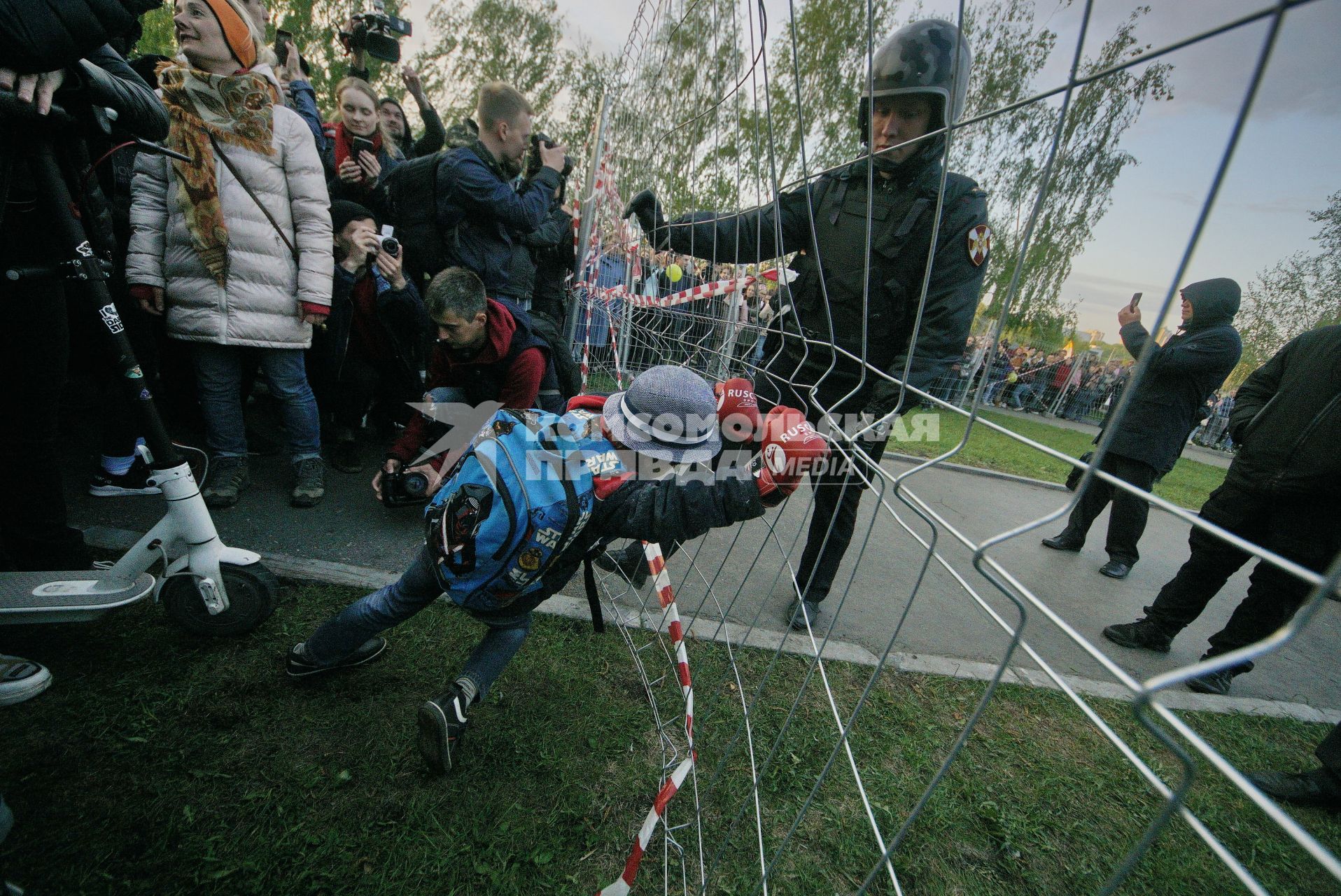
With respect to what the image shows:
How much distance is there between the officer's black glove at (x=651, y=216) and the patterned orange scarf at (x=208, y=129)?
168 centimetres

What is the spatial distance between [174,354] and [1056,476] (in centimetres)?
822

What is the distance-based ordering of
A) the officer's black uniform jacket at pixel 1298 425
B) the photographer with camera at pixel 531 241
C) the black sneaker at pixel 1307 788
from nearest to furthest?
the black sneaker at pixel 1307 788 → the officer's black uniform jacket at pixel 1298 425 → the photographer with camera at pixel 531 241

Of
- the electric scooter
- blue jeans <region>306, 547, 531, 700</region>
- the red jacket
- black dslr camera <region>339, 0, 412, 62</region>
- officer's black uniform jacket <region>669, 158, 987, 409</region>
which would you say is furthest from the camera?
black dslr camera <region>339, 0, 412, 62</region>

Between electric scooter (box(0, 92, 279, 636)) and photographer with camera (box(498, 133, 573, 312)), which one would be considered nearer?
electric scooter (box(0, 92, 279, 636))

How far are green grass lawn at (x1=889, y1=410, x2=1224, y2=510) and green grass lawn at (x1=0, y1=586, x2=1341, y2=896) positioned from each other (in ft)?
12.6

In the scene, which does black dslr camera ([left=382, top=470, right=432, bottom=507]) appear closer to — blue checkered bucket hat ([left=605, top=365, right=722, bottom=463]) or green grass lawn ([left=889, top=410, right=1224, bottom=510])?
blue checkered bucket hat ([left=605, top=365, right=722, bottom=463])

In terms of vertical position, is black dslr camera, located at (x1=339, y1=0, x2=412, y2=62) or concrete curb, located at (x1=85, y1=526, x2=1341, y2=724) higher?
black dslr camera, located at (x1=339, y1=0, x2=412, y2=62)

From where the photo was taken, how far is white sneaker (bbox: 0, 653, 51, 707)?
5.16ft

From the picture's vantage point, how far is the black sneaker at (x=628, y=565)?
2.39 m

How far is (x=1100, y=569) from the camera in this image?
4250 millimetres

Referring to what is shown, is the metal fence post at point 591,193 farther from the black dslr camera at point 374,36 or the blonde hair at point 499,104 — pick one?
the black dslr camera at point 374,36

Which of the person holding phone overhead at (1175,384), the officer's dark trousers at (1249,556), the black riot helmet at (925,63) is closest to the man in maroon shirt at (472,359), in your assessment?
the black riot helmet at (925,63)

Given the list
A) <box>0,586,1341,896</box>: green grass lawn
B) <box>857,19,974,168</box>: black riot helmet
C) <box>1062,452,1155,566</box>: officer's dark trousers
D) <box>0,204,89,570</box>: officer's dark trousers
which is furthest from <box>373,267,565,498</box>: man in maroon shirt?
<box>1062,452,1155,566</box>: officer's dark trousers

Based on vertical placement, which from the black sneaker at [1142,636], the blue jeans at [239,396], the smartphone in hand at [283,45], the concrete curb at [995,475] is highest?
the smartphone in hand at [283,45]
